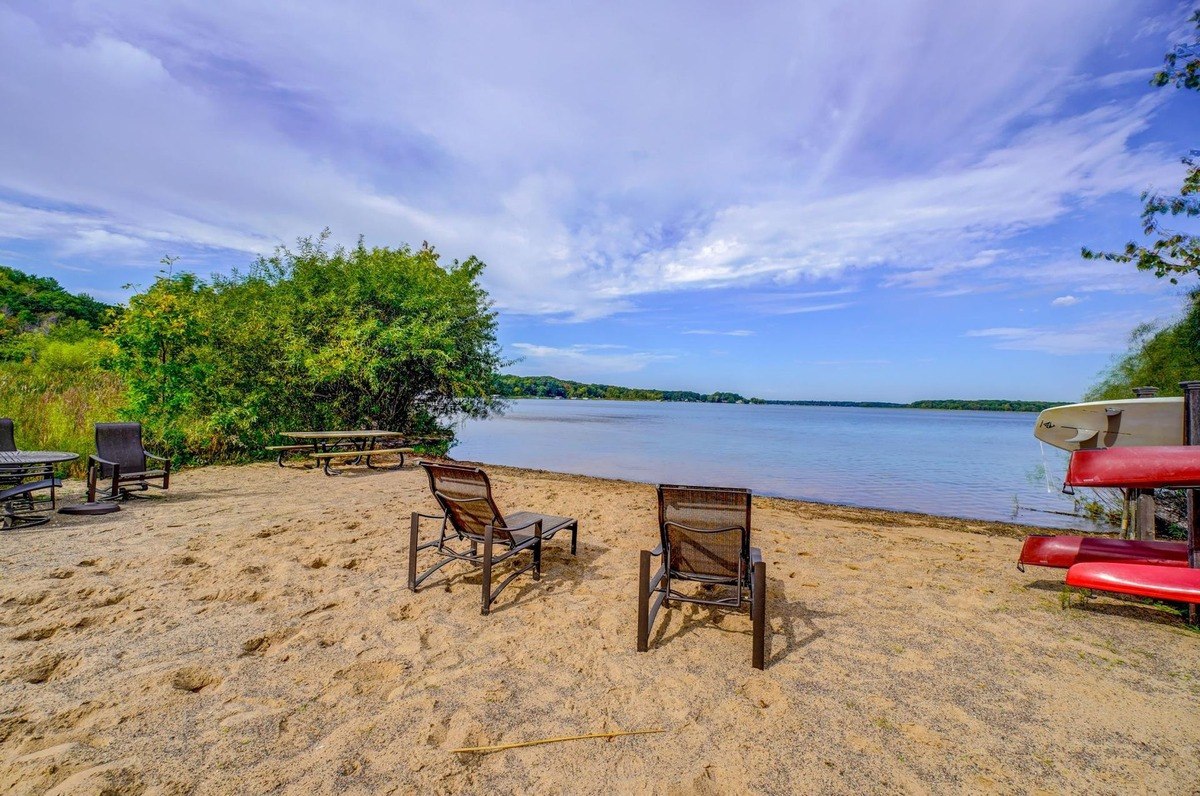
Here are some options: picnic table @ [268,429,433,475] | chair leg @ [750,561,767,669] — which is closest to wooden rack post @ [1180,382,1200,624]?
chair leg @ [750,561,767,669]

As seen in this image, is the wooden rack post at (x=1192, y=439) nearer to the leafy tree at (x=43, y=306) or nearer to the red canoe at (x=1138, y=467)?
the red canoe at (x=1138, y=467)

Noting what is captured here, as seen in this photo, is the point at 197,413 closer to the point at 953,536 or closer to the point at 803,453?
the point at 953,536

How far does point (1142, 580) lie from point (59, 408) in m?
17.1

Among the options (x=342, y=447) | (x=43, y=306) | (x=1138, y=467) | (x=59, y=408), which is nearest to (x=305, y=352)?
(x=342, y=447)

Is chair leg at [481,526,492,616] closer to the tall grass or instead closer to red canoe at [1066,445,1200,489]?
red canoe at [1066,445,1200,489]

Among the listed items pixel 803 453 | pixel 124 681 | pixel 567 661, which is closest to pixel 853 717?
pixel 567 661

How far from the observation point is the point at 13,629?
355 centimetres

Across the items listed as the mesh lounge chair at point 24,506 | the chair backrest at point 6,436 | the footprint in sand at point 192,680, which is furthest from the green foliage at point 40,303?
the footprint in sand at point 192,680

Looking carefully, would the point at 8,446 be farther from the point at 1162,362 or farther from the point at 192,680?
the point at 1162,362

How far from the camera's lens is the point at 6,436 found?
7.57 m

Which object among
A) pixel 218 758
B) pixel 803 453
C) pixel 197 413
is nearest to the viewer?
pixel 218 758

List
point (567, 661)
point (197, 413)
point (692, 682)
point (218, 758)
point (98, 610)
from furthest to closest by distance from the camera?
1. point (197, 413)
2. point (98, 610)
3. point (567, 661)
4. point (692, 682)
5. point (218, 758)

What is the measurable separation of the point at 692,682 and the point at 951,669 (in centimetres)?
187

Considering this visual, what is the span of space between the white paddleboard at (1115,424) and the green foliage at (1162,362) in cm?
719
